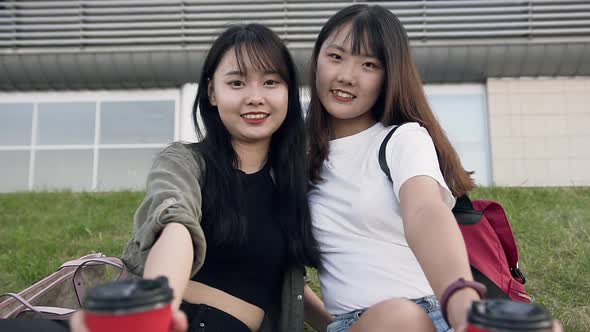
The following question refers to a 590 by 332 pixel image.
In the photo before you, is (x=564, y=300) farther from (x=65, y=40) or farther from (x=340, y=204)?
(x=65, y=40)

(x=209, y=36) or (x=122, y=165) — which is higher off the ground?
(x=209, y=36)

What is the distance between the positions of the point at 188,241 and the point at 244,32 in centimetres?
85

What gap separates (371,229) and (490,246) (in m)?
0.43

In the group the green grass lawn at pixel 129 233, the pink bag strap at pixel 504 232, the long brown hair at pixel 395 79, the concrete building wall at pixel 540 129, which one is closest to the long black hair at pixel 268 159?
the long brown hair at pixel 395 79

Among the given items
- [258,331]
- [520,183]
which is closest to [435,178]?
[258,331]

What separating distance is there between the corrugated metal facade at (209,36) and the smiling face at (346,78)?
6.20m

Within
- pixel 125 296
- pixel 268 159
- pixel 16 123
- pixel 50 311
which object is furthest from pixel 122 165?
pixel 125 296

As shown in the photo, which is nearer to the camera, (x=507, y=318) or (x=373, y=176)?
(x=507, y=318)

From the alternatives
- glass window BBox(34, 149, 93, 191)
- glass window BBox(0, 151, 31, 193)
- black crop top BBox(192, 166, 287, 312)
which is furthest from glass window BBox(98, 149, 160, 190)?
black crop top BBox(192, 166, 287, 312)

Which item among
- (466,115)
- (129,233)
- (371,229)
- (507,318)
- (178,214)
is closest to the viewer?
(507,318)

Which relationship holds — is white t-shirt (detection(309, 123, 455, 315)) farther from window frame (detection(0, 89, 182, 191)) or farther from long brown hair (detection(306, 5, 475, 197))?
window frame (detection(0, 89, 182, 191))

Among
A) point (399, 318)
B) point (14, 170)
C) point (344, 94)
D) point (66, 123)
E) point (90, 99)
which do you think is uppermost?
point (344, 94)

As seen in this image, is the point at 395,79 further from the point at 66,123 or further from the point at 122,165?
the point at 66,123

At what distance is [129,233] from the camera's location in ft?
15.5
